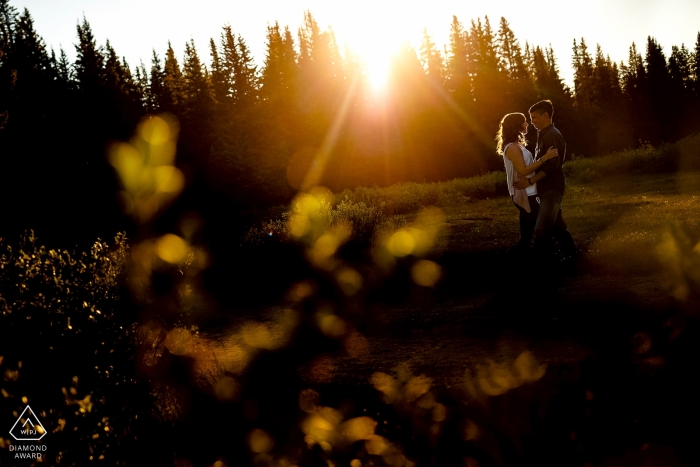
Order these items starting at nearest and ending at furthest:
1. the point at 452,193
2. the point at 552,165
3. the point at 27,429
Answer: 1. the point at 27,429
2. the point at 552,165
3. the point at 452,193

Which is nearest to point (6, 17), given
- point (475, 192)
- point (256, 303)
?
point (475, 192)

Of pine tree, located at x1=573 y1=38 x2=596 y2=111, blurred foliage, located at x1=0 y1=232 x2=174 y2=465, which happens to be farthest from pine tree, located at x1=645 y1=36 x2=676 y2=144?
blurred foliage, located at x1=0 y1=232 x2=174 y2=465

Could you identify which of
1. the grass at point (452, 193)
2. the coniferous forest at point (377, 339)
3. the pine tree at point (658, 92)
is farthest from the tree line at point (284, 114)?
the coniferous forest at point (377, 339)

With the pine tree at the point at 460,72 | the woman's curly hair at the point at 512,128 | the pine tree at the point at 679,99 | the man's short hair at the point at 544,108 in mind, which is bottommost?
the woman's curly hair at the point at 512,128

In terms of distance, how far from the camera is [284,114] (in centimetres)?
5294

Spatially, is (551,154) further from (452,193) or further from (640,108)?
(640,108)

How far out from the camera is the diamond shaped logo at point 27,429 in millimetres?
3514

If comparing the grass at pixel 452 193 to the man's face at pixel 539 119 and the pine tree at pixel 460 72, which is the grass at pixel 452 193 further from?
the pine tree at pixel 460 72

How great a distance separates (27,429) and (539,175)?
608 centimetres

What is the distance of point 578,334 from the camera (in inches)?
211

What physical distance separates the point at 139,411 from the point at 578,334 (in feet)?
13.0

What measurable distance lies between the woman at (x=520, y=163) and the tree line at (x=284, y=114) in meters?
24.3

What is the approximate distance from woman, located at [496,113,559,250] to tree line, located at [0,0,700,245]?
24282mm

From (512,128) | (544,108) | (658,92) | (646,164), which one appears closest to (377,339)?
(512,128)
